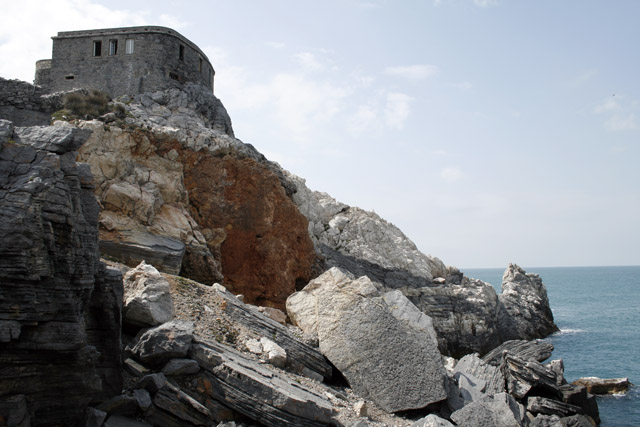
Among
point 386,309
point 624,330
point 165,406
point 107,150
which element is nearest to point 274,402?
point 165,406

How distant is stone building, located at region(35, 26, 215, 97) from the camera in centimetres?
3244

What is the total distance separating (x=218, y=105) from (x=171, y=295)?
894 inches

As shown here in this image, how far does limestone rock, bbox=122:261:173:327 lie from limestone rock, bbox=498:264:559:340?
30110mm

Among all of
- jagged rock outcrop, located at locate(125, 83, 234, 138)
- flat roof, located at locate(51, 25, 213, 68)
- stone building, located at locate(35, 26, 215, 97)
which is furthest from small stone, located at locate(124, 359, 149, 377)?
flat roof, located at locate(51, 25, 213, 68)

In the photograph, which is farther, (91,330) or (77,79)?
(77,79)

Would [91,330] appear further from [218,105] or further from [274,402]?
[218,105]

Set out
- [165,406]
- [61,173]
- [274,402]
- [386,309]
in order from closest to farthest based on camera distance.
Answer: [61,173]
[165,406]
[274,402]
[386,309]

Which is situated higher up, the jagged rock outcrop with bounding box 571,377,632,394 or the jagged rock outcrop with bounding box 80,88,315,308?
the jagged rock outcrop with bounding box 80,88,315,308

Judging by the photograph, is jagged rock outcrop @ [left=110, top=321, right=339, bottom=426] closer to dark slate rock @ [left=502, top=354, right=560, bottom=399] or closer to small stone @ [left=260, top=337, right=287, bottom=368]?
small stone @ [left=260, top=337, right=287, bottom=368]

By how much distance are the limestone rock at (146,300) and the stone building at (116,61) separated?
2245cm

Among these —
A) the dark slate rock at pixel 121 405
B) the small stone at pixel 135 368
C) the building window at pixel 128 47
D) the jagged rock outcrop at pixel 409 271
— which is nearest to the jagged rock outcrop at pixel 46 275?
the dark slate rock at pixel 121 405

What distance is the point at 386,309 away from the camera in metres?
14.9

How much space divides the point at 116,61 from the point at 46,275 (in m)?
28.6

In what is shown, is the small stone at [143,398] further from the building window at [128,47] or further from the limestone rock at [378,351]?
the building window at [128,47]
